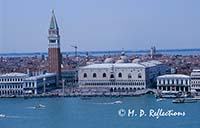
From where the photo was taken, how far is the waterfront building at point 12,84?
37.4 feet

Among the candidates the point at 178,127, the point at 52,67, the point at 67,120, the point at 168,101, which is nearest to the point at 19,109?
the point at 67,120

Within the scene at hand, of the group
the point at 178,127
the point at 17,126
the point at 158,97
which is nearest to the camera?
the point at 178,127

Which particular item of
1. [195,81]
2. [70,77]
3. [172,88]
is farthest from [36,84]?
[195,81]

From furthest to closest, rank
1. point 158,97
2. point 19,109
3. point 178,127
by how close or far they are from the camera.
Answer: point 158,97, point 19,109, point 178,127

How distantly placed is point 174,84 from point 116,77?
1124mm

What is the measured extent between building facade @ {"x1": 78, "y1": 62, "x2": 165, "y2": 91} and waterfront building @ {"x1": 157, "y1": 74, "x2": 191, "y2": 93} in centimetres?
38

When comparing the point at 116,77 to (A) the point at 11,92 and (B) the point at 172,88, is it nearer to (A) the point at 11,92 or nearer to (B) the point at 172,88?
(B) the point at 172,88

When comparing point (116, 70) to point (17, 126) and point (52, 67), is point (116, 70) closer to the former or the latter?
point (52, 67)

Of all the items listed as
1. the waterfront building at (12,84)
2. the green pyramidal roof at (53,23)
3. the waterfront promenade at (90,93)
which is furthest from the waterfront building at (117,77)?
the waterfront building at (12,84)

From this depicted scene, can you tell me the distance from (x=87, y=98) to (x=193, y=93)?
1.73 metres

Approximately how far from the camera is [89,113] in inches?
311

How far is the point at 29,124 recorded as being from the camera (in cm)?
703

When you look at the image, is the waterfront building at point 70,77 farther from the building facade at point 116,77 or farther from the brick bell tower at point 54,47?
the building facade at point 116,77

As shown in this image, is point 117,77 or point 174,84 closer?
point 174,84
